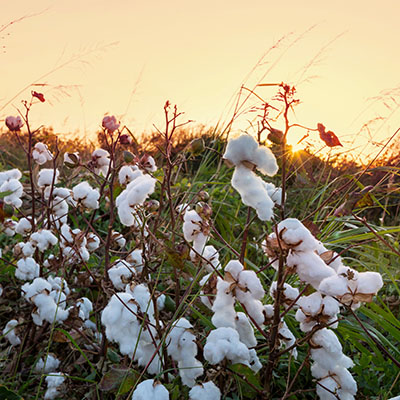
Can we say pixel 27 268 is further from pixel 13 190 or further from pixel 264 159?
pixel 264 159

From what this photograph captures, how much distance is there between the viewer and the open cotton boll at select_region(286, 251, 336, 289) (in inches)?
36.3

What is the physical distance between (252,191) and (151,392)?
47 centimetres

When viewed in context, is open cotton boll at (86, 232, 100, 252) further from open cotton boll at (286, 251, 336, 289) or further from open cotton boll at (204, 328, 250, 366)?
open cotton boll at (286, 251, 336, 289)

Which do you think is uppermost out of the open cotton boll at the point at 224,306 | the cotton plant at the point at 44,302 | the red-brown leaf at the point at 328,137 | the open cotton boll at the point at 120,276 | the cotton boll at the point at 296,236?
the red-brown leaf at the point at 328,137

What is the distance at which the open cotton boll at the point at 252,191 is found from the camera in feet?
2.96

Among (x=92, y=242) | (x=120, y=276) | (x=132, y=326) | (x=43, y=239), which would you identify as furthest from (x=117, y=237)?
(x=132, y=326)

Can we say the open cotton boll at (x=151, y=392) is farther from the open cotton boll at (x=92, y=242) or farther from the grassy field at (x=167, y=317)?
the open cotton boll at (x=92, y=242)

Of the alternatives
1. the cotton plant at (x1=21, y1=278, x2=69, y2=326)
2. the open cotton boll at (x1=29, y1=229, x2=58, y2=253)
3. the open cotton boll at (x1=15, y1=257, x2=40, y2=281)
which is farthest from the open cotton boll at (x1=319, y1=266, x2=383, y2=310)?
the open cotton boll at (x1=15, y1=257, x2=40, y2=281)

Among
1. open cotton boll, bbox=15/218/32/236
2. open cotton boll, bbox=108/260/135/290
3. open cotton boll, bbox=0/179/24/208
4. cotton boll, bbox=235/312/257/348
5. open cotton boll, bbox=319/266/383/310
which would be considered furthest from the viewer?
open cotton boll, bbox=15/218/32/236

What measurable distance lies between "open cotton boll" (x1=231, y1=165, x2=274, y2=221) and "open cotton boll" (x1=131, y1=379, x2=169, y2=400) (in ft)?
1.38

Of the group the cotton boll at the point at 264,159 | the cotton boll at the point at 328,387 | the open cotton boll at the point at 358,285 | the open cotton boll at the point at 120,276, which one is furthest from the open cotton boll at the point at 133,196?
the cotton boll at the point at 328,387

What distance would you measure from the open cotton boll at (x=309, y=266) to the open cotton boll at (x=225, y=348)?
0.71 ft

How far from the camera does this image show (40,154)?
73.3 inches

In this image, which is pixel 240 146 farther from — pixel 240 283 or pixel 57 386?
pixel 57 386
